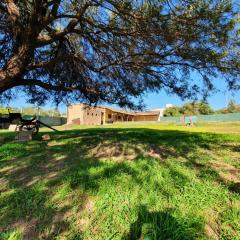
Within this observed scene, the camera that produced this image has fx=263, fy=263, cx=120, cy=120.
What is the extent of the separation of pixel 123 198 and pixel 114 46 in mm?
5201

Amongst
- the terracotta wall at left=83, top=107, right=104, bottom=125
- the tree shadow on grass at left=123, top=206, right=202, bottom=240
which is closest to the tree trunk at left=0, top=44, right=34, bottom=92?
the tree shadow on grass at left=123, top=206, right=202, bottom=240

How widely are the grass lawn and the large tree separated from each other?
293 cm

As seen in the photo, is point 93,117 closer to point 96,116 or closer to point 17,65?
point 96,116

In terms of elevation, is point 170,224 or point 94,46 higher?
point 94,46

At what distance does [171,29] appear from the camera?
19.0ft

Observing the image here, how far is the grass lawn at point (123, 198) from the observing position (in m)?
2.61

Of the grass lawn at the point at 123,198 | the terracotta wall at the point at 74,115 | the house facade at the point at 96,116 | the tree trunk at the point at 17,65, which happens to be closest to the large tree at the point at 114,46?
the tree trunk at the point at 17,65

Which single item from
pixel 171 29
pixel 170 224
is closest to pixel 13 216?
pixel 170 224

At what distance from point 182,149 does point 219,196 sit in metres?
2.44

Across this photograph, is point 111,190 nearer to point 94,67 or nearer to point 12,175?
point 12,175

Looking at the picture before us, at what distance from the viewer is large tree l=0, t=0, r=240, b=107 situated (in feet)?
18.4

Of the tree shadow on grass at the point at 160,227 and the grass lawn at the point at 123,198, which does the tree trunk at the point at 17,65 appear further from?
the tree shadow on grass at the point at 160,227

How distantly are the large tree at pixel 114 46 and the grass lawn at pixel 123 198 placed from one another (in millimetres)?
2928

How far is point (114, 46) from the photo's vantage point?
7.38 m
